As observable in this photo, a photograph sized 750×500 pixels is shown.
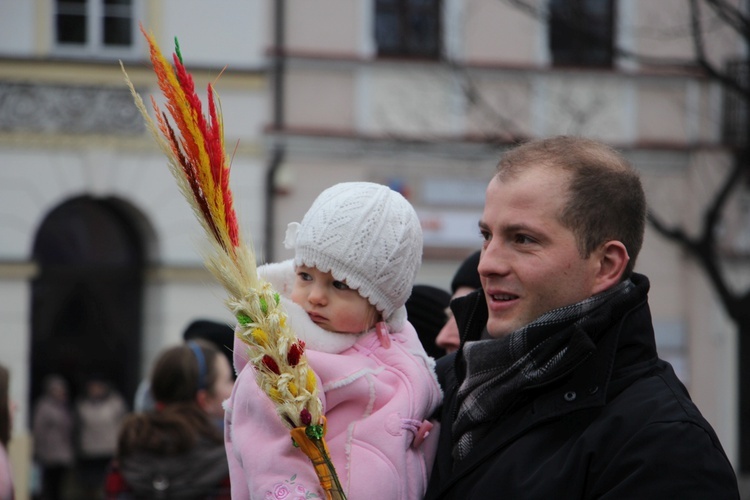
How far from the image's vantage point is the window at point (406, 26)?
16422 mm

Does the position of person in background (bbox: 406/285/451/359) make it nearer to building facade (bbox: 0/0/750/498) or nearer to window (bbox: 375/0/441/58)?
building facade (bbox: 0/0/750/498)

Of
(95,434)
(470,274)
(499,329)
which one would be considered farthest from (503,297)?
(95,434)

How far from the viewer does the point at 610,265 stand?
286 centimetres

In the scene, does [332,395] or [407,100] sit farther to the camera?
[407,100]

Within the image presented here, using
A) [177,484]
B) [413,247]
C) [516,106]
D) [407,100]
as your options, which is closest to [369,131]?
[407,100]

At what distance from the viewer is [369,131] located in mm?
16312

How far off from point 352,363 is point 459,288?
68.1 inches

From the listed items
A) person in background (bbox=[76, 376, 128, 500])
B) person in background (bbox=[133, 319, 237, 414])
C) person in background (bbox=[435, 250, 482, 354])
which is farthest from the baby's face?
person in background (bbox=[76, 376, 128, 500])

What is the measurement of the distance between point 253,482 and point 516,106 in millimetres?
13781

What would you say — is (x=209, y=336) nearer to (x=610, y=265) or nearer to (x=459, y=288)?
(x=459, y=288)

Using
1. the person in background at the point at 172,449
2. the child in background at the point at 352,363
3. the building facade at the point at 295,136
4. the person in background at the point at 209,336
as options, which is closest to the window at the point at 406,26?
the building facade at the point at 295,136

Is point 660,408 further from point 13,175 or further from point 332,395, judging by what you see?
point 13,175

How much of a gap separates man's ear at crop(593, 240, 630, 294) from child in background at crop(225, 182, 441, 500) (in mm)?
517

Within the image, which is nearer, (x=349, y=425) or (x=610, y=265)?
(x=610, y=265)
